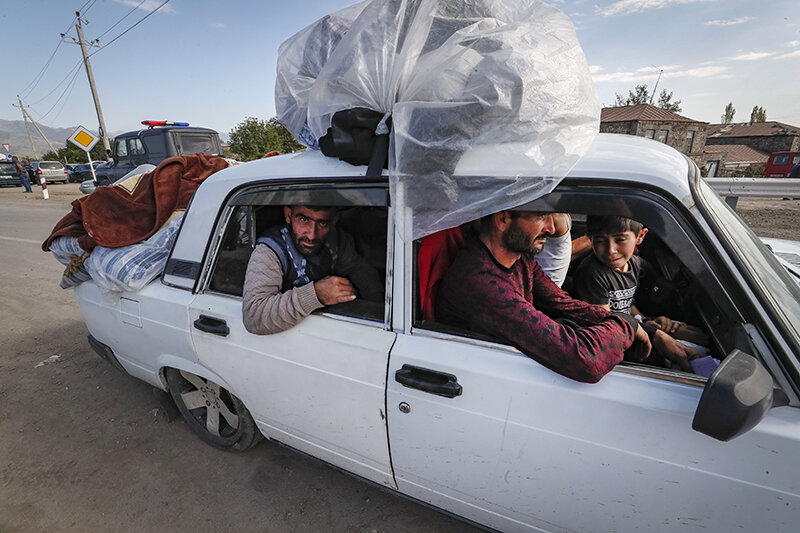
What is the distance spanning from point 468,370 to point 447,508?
70 cm

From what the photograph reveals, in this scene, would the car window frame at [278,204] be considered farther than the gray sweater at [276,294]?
No

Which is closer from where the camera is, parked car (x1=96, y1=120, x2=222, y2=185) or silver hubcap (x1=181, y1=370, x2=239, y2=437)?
silver hubcap (x1=181, y1=370, x2=239, y2=437)

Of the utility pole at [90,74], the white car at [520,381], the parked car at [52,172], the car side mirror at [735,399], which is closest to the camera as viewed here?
the car side mirror at [735,399]

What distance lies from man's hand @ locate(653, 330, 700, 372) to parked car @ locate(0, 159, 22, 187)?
108 ft

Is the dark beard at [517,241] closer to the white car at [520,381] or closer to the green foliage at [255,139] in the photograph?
the white car at [520,381]

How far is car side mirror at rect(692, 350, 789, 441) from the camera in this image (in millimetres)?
883

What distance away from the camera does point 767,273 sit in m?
1.20

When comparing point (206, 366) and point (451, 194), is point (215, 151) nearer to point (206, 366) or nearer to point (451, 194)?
point (206, 366)

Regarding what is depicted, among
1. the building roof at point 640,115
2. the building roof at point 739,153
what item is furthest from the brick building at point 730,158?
the building roof at point 640,115

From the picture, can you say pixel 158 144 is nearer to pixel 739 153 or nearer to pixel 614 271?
pixel 614 271

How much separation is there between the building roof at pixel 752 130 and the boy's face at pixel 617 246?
59858 millimetres

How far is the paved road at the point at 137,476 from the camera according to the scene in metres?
1.91

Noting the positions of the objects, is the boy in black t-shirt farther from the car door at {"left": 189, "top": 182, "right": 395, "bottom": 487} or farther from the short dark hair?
the car door at {"left": 189, "top": 182, "right": 395, "bottom": 487}

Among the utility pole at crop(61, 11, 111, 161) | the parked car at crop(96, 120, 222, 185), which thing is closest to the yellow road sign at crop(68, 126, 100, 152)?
the parked car at crop(96, 120, 222, 185)
